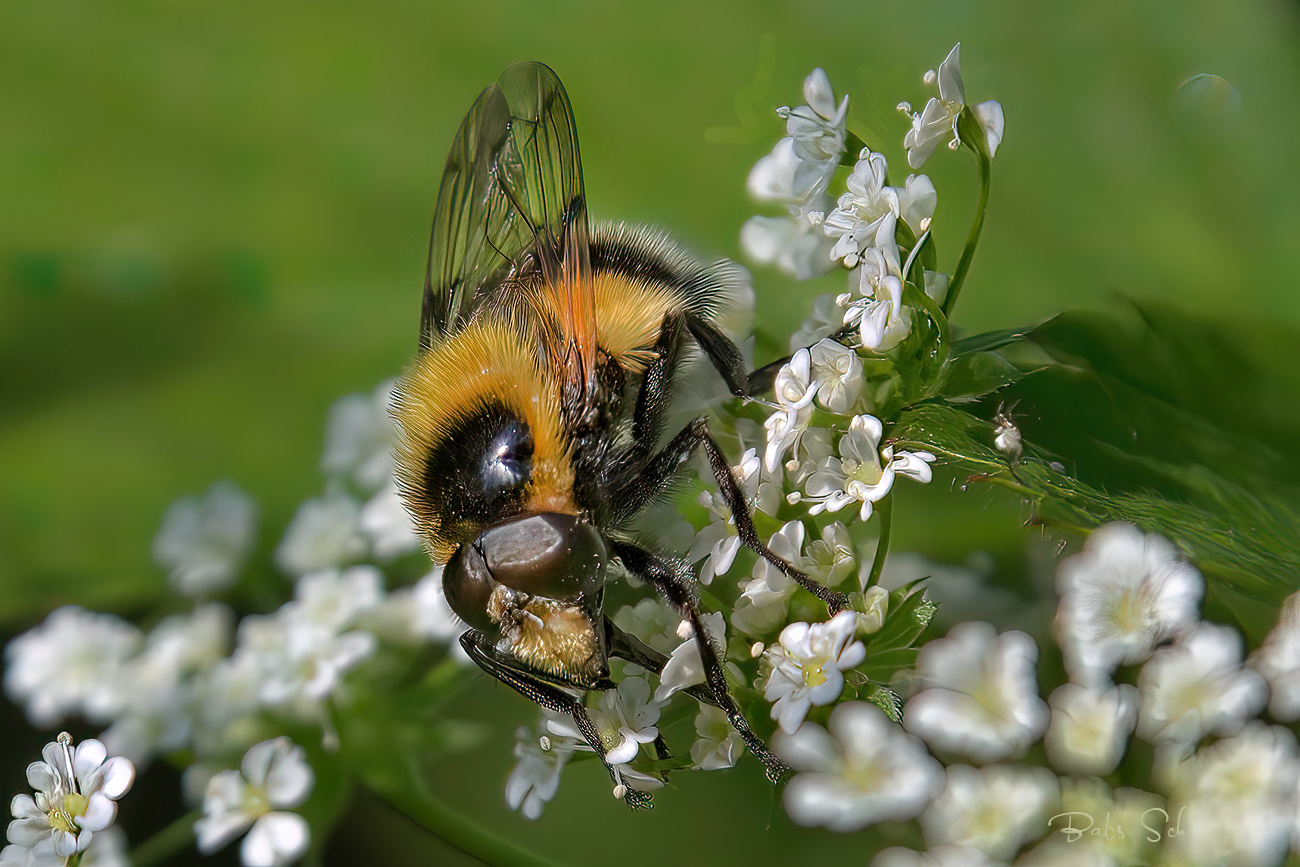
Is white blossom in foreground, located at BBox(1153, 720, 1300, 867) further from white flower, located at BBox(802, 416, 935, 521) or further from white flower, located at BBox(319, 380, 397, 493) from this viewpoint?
white flower, located at BBox(319, 380, 397, 493)

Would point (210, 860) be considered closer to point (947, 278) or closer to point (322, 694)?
point (322, 694)

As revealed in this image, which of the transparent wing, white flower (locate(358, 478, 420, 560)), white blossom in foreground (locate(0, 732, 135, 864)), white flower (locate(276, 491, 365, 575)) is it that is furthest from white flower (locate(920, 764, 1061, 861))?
white flower (locate(276, 491, 365, 575))

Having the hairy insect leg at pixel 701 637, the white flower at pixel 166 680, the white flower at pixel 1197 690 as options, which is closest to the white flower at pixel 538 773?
the hairy insect leg at pixel 701 637

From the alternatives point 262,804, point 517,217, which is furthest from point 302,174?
point 262,804

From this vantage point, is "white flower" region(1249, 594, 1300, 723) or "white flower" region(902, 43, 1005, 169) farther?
"white flower" region(902, 43, 1005, 169)

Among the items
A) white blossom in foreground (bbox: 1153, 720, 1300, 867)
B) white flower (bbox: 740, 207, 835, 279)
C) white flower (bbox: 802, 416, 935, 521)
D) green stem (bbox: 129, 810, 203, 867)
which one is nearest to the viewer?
white blossom in foreground (bbox: 1153, 720, 1300, 867)

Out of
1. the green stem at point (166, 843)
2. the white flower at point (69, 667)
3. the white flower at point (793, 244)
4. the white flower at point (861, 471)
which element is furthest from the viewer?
the white flower at point (69, 667)

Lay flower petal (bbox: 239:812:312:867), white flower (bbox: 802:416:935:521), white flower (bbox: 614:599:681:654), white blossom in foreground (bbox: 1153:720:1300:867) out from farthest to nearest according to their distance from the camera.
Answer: flower petal (bbox: 239:812:312:867) → white flower (bbox: 614:599:681:654) → white flower (bbox: 802:416:935:521) → white blossom in foreground (bbox: 1153:720:1300:867)

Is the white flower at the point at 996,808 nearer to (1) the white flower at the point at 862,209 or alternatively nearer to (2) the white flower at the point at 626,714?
(2) the white flower at the point at 626,714
